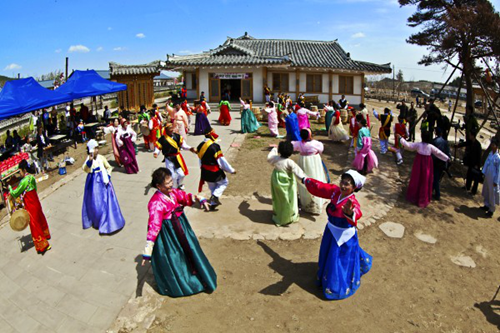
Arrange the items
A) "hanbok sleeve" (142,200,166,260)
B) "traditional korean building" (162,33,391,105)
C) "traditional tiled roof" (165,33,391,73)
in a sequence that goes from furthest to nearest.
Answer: "traditional korean building" (162,33,391,105)
"traditional tiled roof" (165,33,391,73)
"hanbok sleeve" (142,200,166,260)

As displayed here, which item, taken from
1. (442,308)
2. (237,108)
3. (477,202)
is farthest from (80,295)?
(237,108)

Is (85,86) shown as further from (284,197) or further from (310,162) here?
(284,197)

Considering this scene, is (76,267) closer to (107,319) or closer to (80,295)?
(80,295)

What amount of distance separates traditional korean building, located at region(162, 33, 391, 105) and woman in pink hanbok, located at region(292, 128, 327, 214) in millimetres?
14415

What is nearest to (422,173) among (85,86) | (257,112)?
(257,112)

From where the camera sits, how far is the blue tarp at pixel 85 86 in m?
12.4

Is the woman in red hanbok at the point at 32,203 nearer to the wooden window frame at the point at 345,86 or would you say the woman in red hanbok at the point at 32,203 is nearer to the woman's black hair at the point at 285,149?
the woman's black hair at the point at 285,149

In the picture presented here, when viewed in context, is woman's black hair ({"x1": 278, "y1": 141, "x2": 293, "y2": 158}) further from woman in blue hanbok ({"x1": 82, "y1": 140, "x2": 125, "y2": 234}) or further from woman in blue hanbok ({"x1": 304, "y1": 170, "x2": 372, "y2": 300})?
woman in blue hanbok ({"x1": 82, "y1": 140, "x2": 125, "y2": 234})

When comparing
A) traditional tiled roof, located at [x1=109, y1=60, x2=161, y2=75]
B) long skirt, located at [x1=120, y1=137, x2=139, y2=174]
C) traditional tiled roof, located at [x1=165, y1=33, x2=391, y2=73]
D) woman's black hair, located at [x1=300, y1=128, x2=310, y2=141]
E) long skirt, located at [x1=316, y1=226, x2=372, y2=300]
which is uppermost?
traditional tiled roof, located at [x1=165, y1=33, x2=391, y2=73]

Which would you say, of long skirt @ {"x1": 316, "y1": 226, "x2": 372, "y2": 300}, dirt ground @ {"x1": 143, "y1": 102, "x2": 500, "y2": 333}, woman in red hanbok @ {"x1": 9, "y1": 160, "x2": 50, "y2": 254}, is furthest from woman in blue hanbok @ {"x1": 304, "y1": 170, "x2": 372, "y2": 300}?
woman in red hanbok @ {"x1": 9, "y1": 160, "x2": 50, "y2": 254}

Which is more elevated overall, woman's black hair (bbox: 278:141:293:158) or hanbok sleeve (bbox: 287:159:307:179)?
woman's black hair (bbox: 278:141:293:158)

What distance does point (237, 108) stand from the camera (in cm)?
2044

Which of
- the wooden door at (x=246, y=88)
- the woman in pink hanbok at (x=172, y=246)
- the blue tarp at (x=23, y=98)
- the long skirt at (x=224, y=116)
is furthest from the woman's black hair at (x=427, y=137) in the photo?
the wooden door at (x=246, y=88)

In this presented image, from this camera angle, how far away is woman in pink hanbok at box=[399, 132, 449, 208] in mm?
7020
